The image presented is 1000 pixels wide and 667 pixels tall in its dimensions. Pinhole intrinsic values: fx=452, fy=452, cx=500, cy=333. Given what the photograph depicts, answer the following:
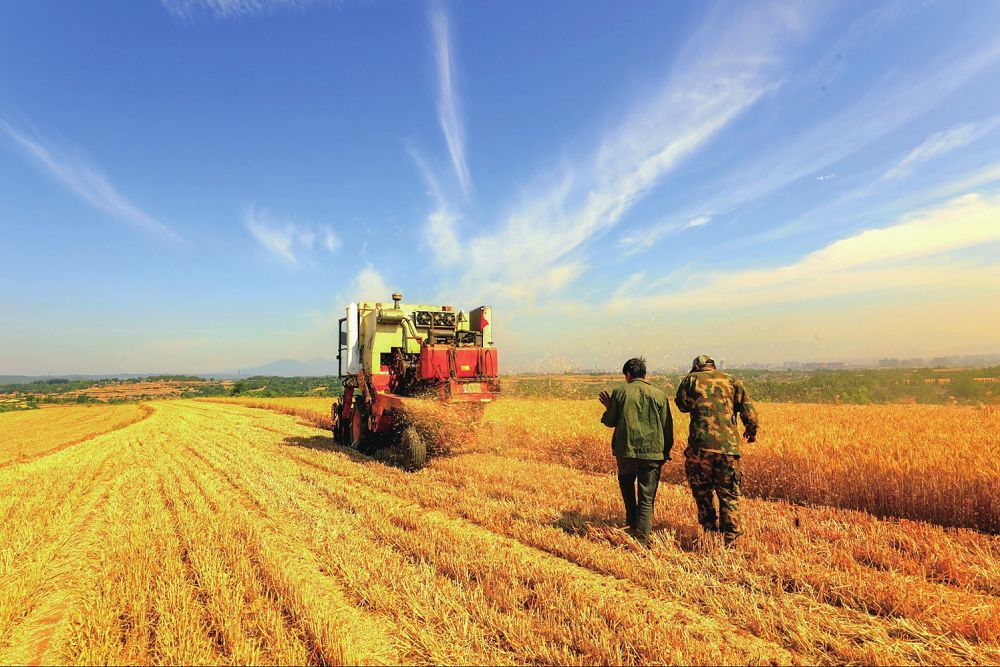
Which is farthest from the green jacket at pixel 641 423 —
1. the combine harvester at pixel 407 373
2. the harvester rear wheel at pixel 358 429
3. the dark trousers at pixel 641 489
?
the harvester rear wheel at pixel 358 429

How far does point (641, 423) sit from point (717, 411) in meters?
0.81

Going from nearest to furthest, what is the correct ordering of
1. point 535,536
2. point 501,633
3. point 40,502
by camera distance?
point 501,633, point 535,536, point 40,502

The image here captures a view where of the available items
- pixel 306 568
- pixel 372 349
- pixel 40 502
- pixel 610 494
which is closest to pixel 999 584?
pixel 610 494

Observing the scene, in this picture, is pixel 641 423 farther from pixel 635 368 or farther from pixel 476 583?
pixel 476 583

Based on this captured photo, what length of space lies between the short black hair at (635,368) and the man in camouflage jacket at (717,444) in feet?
1.69

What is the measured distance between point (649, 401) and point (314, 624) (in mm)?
3693

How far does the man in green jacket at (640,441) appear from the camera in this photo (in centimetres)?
482

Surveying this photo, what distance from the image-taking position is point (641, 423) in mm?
4926

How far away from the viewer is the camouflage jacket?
4.77 m

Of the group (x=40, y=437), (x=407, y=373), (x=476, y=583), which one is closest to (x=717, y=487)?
Result: (x=476, y=583)

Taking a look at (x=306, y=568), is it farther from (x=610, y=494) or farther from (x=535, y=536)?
(x=610, y=494)

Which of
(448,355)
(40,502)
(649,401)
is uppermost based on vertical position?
(448,355)

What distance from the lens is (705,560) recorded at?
4160 mm

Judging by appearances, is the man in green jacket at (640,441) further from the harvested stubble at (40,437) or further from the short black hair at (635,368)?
the harvested stubble at (40,437)
